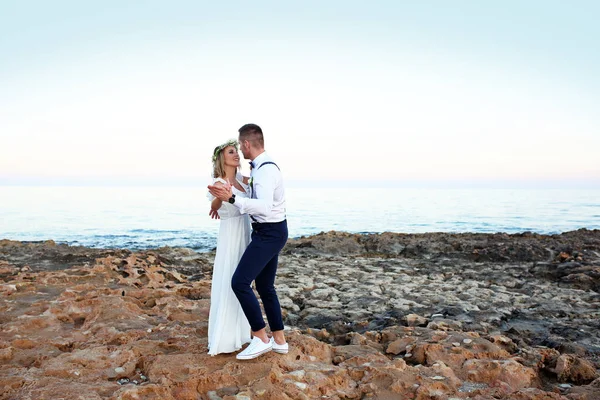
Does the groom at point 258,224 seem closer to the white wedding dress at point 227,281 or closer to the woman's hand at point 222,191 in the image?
the woman's hand at point 222,191

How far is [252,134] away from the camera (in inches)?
165

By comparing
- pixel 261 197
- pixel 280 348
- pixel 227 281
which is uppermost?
pixel 261 197

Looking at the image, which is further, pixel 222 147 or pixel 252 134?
pixel 222 147

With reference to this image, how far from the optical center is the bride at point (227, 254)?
176 inches

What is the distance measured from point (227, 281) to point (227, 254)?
280mm

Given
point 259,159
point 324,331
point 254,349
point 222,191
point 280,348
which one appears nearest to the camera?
point 222,191

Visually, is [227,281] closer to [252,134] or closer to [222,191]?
[222,191]

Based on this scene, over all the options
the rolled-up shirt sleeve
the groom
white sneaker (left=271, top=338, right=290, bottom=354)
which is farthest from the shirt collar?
white sneaker (left=271, top=338, right=290, bottom=354)

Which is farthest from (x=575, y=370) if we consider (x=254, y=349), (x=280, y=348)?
(x=254, y=349)

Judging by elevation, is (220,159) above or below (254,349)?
above

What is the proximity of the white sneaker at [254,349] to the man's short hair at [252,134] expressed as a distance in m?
1.92

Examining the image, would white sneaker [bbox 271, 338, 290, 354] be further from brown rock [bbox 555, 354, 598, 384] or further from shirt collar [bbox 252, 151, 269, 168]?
brown rock [bbox 555, 354, 598, 384]

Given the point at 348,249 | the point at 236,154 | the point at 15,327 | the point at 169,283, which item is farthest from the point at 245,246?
the point at 348,249

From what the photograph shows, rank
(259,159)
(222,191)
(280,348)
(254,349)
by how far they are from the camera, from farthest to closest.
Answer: (280,348)
(254,349)
(259,159)
(222,191)
